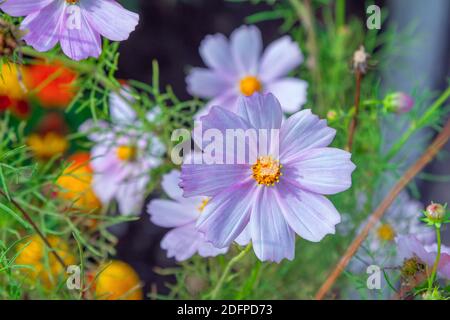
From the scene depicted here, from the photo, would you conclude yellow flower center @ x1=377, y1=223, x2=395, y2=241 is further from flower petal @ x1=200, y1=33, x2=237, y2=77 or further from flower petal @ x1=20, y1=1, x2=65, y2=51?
flower petal @ x1=20, y1=1, x2=65, y2=51

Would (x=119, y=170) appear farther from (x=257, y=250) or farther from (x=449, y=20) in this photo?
(x=449, y=20)

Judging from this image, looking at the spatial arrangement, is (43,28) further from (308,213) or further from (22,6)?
(308,213)

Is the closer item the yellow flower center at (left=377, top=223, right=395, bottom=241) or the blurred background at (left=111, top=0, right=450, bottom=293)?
the yellow flower center at (left=377, top=223, right=395, bottom=241)

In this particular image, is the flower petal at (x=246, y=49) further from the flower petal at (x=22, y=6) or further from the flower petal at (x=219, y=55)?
the flower petal at (x=22, y=6)

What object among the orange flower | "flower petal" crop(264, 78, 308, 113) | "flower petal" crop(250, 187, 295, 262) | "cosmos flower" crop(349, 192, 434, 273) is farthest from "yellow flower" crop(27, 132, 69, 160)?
"flower petal" crop(250, 187, 295, 262)

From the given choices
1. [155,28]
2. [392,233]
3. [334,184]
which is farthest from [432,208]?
[155,28]

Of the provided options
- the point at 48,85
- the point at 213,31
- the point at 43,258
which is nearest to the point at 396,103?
the point at 43,258

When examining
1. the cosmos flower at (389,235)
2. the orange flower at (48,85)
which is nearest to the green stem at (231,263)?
the cosmos flower at (389,235)
